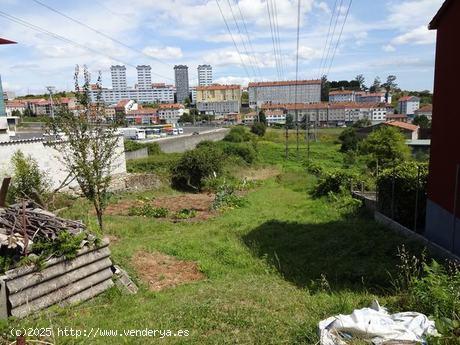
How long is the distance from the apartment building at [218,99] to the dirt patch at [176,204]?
129699 mm

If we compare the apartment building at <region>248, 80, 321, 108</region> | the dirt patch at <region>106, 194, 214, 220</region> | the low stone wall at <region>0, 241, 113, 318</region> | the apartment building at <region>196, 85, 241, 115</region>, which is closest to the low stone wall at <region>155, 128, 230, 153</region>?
the dirt patch at <region>106, 194, 214, 220</region>

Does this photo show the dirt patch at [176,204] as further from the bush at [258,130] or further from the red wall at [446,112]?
the bush at [258,130]

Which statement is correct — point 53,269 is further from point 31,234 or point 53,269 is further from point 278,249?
point 278,249

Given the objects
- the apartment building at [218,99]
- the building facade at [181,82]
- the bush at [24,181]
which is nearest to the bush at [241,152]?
the bush at [24,181]

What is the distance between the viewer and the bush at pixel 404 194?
12.3 meters

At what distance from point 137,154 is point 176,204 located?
13.5m

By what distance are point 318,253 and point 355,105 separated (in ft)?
392

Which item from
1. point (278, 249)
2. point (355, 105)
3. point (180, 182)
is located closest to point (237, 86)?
point (355, 105)

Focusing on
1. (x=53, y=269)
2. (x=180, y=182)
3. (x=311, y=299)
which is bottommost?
(x=180, y=182)

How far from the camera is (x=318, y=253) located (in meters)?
10.7

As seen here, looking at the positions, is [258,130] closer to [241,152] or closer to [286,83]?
[241,152]

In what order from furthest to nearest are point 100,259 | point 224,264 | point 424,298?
point 224,264 < point 100,259 < point 424,298

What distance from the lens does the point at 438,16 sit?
991cm

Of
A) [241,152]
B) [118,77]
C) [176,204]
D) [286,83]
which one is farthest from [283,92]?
[176,204]
